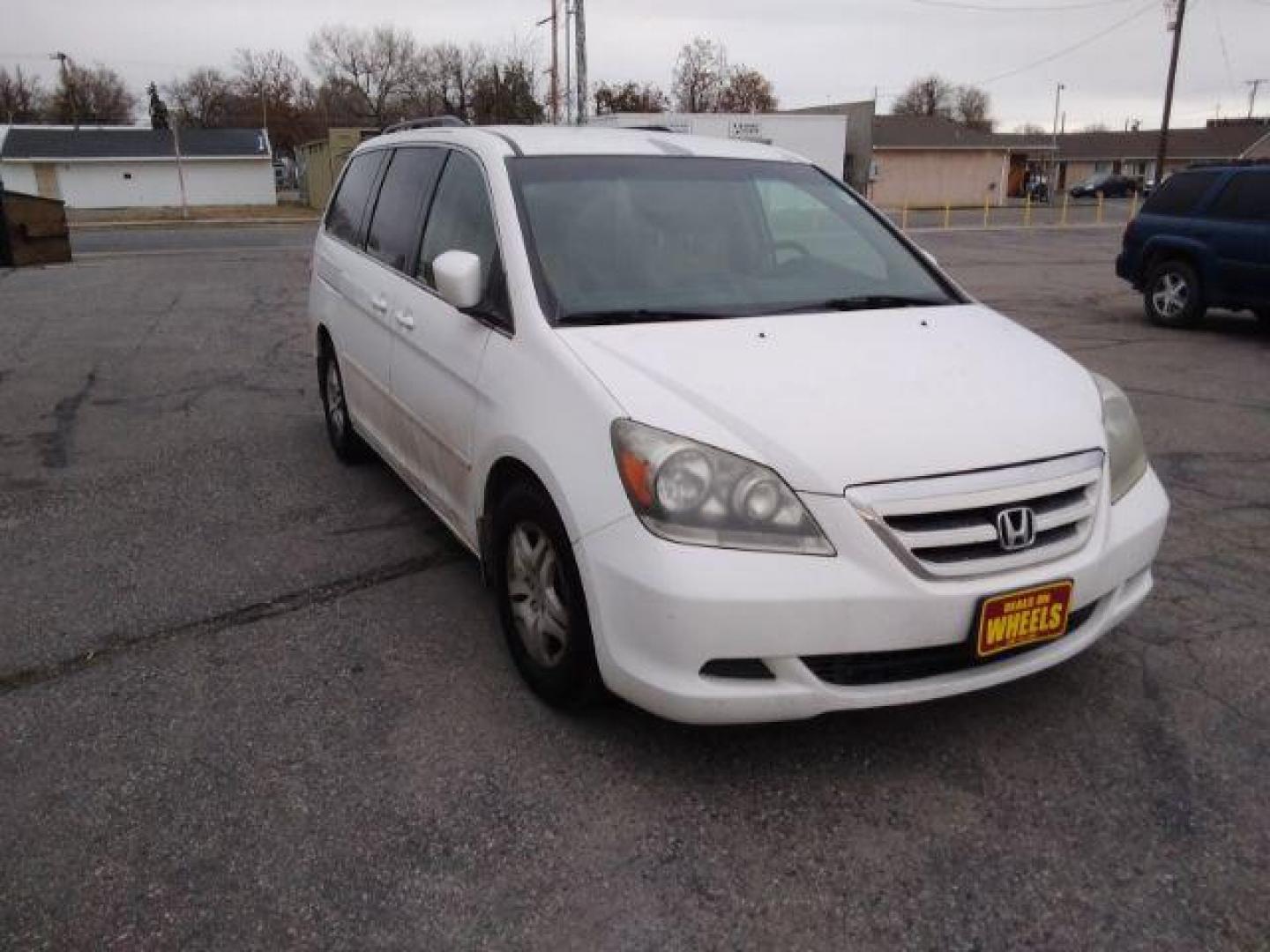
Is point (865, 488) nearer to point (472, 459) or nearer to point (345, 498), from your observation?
point (472, 459)

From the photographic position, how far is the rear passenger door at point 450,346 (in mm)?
3480

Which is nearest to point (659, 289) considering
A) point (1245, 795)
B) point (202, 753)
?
point (202, 753)

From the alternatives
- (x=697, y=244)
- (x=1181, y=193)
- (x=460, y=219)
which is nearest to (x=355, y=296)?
(x=460, y=219)

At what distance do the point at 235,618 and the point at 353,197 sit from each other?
101 inches

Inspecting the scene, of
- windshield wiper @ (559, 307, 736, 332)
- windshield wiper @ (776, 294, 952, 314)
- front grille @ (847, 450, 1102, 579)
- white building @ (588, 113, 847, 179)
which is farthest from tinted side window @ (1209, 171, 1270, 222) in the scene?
white building @ (588, 113, 847, 179)

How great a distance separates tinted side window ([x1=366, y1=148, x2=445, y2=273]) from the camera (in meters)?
4.36

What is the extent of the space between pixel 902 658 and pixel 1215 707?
50.3 inches

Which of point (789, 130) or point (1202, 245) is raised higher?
point (789, 130)

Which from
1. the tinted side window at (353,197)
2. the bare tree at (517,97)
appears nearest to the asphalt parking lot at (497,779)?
the tinted side window at (353,197)

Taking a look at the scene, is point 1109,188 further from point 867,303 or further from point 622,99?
point 867,303

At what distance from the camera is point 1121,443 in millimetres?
3172

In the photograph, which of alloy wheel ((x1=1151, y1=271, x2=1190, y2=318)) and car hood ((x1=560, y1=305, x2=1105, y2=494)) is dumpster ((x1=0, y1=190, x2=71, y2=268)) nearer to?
alloy wheel ((x1=1151, y1=271, x2=1190, y2=318))

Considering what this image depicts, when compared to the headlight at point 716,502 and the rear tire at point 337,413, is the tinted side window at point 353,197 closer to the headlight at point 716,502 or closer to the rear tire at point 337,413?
the rear tire at point 337,413

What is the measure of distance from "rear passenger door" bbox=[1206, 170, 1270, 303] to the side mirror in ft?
29.9
